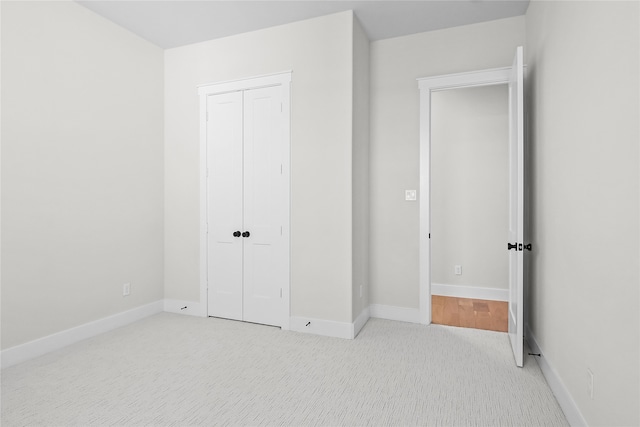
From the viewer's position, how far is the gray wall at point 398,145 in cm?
348

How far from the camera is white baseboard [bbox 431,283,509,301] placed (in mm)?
4469

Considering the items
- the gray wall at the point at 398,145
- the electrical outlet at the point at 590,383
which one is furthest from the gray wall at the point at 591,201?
the gray wall at the point at 398,145

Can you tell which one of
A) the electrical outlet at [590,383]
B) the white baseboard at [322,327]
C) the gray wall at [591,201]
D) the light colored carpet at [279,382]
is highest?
the gray wall at [591,201]

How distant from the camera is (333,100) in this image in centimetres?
318

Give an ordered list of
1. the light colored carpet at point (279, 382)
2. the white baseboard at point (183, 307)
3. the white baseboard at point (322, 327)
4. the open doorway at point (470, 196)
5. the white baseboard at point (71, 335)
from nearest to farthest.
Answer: the light colored carpet at point (279, 382), the white baseboard at point (71, 335), the white baseboard at point (322, 327), the white baseboard at point (183, 307), the open doorway at point (470, 196)

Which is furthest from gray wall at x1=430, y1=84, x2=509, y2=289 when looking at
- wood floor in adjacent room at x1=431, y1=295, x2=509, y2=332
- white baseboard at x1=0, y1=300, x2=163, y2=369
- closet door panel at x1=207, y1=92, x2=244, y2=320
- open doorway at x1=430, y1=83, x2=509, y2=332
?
white baseboard at x1=0, y1=300, x2=163, y2=369

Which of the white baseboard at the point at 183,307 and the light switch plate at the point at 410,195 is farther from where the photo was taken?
the white baseboard at the point at 183,307

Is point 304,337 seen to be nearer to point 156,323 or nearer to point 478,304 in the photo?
point 156,323

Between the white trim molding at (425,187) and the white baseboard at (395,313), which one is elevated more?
the white trim molding at (425,187)

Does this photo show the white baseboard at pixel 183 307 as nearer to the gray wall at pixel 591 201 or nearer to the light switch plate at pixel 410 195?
the light switch plate at pixel 410 195

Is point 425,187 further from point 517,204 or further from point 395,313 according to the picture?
point 395,313

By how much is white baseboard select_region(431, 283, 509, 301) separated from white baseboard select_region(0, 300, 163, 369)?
11.4 feet

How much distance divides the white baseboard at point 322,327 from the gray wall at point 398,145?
67cm

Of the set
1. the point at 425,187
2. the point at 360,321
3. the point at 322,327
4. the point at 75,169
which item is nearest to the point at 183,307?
the point at 322,327
